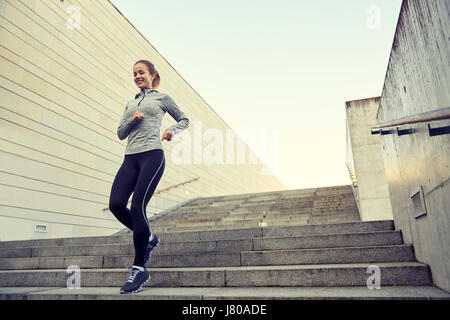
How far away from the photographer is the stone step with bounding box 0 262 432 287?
8.15 ft

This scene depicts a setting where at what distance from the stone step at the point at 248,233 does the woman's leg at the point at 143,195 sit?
183cm

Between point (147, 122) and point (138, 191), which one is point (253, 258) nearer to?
point (138, 191)

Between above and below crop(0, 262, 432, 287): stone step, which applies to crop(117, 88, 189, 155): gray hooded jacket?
above

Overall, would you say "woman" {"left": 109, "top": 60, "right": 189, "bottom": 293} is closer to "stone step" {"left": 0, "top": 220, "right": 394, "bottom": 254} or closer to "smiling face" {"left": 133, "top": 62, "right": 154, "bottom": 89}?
"smiling face" {"left": 133, "top": 62, "right": 154, "bottom": 89}

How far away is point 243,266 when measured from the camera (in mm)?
3240

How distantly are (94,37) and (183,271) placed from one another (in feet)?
25.8

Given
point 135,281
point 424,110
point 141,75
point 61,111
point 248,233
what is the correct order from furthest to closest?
point 61,111, point 248,233, point 141,75, point 135,281, point 424,110

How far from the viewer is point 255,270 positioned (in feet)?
8.95

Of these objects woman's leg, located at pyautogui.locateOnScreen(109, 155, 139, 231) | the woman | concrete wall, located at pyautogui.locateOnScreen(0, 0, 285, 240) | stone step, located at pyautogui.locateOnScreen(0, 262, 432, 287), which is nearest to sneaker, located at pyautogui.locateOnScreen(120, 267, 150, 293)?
the woman

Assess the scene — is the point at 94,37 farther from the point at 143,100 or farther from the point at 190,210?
the point at 143,100

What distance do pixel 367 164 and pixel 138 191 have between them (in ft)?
16.0

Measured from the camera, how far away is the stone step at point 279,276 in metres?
2.48

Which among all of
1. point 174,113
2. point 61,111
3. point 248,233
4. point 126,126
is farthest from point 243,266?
point 61,111

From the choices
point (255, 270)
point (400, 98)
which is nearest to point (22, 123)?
point (255, 270)
